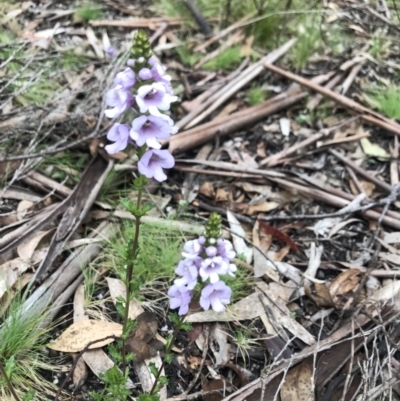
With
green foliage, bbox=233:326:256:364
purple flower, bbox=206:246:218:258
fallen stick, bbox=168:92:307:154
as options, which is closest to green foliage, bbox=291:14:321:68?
fallen stick, bbox=168:92:307:154

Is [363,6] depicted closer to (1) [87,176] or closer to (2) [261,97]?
(2) [261,97]

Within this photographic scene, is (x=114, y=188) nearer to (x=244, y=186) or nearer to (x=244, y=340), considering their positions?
(x=244, y=186)

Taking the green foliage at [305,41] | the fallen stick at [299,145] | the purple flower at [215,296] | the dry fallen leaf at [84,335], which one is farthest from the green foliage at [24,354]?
the green foliage at [305,41]

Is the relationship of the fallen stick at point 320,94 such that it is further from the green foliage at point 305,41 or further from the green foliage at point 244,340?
the green foliage at point 244,340

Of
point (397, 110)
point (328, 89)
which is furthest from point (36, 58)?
point (397, 110)

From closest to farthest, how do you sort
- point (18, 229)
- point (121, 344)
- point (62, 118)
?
point (121, 344) < point (18, 229) < point (62, 118)

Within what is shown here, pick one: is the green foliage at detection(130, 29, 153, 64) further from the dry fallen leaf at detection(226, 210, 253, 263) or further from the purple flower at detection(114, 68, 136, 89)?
the dry fallen leaf at detection(226, 210, 253, 263)

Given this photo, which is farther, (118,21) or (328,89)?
(118,21)
